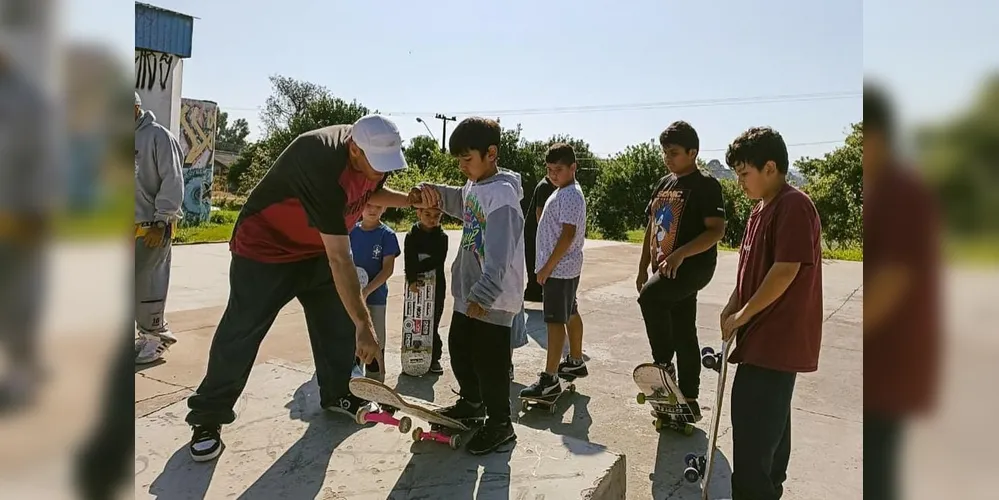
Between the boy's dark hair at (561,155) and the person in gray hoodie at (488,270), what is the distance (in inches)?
48.0

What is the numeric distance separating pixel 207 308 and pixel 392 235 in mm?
3247

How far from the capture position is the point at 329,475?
8.20ft

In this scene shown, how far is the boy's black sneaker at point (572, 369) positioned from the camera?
440 centimetres

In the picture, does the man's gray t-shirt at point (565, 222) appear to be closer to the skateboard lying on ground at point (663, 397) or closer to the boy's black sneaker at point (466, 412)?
the skateboard lying on ground at point (663, 397)

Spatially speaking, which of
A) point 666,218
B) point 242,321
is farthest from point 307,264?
point 666,218

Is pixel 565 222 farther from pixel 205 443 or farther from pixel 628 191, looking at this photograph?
pixel 628 191

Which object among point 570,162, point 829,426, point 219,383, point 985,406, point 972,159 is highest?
point 570,162

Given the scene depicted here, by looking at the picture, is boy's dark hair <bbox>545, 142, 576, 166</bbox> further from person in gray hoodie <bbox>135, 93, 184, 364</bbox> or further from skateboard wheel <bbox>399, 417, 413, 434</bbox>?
person in gray hoodie <bbox>135, 93, 184, 364</bbox>

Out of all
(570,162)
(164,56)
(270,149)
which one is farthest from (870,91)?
(270,149)

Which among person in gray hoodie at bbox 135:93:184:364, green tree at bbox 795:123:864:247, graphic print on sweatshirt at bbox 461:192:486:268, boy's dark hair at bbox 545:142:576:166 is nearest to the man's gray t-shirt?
boy's dark hair at bbox 545:142:576:166

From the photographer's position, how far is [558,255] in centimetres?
371

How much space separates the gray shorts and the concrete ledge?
3.38ft

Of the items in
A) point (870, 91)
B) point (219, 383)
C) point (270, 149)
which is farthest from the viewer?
point (270, 149)

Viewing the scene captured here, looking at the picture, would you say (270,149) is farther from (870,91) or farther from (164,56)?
(870,91)
